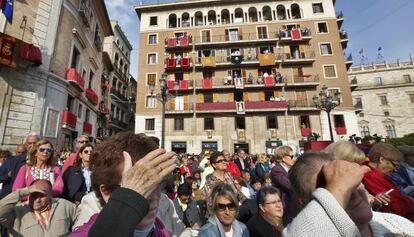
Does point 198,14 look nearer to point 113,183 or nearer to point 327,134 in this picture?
point 327,134

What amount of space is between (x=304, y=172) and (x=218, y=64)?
25633 mm

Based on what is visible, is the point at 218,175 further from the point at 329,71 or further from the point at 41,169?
the point at 329,71

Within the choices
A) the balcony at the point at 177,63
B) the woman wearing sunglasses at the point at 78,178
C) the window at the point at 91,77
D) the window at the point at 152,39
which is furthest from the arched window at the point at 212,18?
the woman wearing sunglasses at the point at 78,178

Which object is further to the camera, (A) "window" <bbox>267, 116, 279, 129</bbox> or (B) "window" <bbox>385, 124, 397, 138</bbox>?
(B) "window" <bbox>385, 124, 397, 138</bbox>

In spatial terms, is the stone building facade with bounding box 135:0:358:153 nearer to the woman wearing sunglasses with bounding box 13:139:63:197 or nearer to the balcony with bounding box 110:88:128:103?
the balcony with bounding box 110:88:128:103

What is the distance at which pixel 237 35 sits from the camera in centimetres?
2725

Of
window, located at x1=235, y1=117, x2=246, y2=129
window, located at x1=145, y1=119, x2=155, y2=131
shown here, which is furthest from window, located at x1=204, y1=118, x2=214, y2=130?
window, located at x1=145, y1=119, x2=155, y2=131

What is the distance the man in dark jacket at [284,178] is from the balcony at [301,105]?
21125 millimetres

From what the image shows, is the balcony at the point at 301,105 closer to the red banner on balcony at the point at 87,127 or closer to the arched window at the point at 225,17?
the arched window at the point at 225,17

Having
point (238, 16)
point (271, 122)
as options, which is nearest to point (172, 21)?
point (238, 16)

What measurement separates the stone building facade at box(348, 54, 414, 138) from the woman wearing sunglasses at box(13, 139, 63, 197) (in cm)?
5041

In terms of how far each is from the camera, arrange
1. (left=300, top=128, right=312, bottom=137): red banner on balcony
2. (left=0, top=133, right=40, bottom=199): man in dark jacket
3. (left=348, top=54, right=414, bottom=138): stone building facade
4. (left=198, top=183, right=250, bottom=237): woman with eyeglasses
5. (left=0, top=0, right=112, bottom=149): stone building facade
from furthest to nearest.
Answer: (left=348, top=54, right=414, bottom=138): stone building facade, (left=300, top=128, right=312, bottom=137): red banner on balcony, (left=0, top=0, right=112, bottom=149): stone building facade, (left=0, top=133, right=40, bottom=199): man in dark jacket, (left=198, top=183, right=250, bottom=237): woman with eyeglasses

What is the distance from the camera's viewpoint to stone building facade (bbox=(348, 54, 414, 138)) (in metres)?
43.6

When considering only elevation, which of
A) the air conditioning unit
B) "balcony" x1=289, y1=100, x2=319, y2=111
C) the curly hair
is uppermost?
"balcony" x1=289, y1=100, x2=319, y2=111
